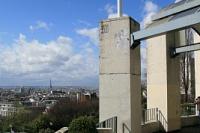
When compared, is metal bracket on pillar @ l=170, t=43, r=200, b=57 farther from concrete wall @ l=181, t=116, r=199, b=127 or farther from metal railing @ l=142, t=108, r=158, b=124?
concrete wall @ l=181, t=116, r=199, b=127

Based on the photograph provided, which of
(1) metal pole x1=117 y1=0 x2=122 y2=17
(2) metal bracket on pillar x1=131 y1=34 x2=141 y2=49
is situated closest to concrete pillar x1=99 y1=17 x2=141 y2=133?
(2) metal bracket on pillar x1=131 y1=34 x2=141 y2=49

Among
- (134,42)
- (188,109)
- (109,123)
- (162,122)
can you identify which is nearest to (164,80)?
(162,122)

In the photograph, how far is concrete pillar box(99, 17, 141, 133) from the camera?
10.2m

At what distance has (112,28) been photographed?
1053cm

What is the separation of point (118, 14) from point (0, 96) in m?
140

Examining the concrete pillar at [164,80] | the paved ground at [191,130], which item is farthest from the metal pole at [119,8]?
the paved ground at [191,130]

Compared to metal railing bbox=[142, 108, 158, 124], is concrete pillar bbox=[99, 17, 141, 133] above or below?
above

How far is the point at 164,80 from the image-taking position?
12695mm

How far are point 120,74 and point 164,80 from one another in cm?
294

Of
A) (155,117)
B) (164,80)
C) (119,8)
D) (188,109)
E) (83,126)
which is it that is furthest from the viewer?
(188,109)

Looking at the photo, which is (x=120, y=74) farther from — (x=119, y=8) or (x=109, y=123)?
(x=119, y=8)

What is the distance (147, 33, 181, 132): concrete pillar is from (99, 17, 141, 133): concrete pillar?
2.32 metres

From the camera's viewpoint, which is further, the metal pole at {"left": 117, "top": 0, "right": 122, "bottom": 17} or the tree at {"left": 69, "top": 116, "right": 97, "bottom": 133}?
the metal pole at {"left": 117, "top": 0, "right": 122, "bottom": 17}

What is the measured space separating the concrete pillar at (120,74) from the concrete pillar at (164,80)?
2317mm
